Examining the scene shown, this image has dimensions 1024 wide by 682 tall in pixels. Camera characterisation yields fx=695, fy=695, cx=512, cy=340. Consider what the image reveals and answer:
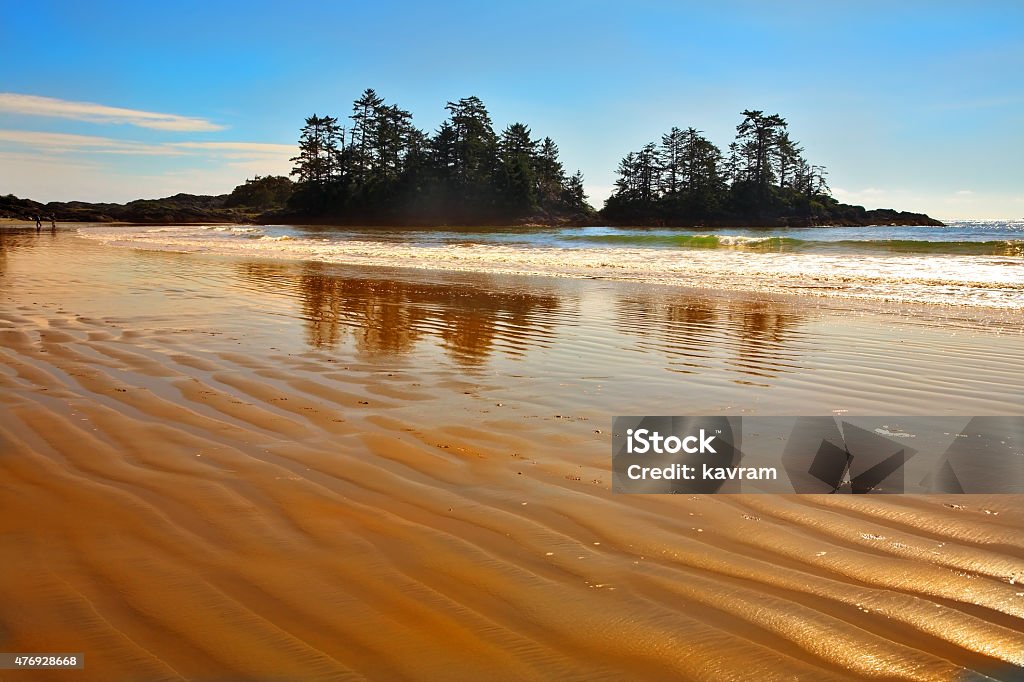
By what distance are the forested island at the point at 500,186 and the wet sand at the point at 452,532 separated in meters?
62.5

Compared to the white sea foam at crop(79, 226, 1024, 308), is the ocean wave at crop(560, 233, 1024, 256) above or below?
above

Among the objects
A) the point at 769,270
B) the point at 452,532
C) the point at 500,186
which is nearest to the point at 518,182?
the point at 500,186

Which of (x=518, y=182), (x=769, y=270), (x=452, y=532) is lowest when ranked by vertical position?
(x=452, y=532)

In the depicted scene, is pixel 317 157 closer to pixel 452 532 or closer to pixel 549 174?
pixel 549 174

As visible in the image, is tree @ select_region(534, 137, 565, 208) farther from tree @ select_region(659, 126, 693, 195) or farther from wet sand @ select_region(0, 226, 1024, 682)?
wet sand @ select_region(0, 226, 1024, 682)

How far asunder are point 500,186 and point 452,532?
69.7 metres

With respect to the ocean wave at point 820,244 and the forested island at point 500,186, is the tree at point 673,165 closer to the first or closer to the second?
the forested island at point 500,186

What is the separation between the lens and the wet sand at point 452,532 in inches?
74.9

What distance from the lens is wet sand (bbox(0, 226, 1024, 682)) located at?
74.9 inches

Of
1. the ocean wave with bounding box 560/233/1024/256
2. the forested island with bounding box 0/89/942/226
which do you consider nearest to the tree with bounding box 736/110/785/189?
the forested island with bounding box 0/89/942/226

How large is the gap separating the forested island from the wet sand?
2461 inches

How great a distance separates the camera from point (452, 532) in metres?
2.62

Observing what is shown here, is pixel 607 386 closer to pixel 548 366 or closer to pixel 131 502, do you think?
pixel 548 366

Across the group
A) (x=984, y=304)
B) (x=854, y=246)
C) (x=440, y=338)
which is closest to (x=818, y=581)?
(x=440, y=338)
